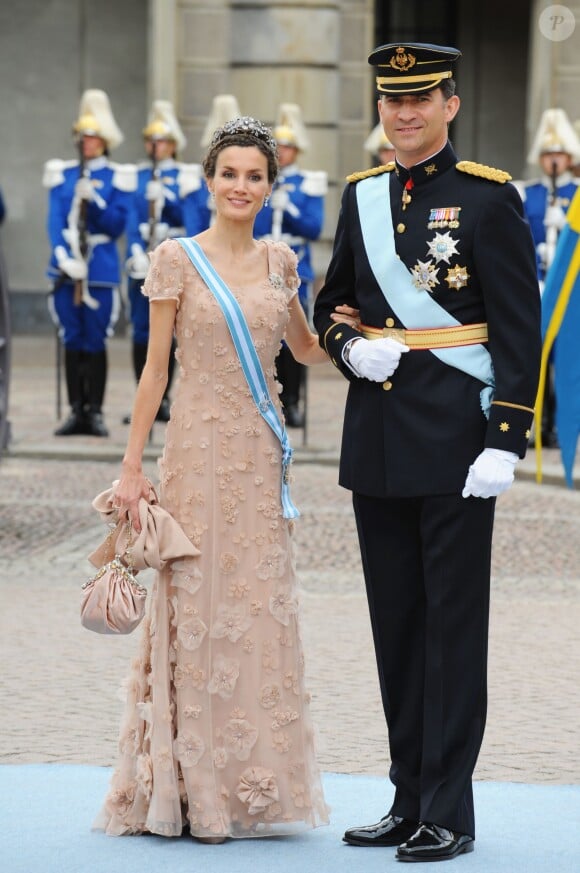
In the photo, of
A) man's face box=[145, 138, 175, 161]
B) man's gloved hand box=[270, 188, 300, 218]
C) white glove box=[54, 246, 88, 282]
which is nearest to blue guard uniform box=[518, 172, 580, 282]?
man's gloved hand box=[270, 188, 300, 218]

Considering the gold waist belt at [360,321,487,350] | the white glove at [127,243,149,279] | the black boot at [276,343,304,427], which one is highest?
the gold waist belt at [360,321,487,350]

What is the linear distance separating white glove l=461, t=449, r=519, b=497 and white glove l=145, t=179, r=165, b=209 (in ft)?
31.5

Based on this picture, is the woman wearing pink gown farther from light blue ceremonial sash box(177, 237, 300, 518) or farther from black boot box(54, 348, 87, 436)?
black boot box(54, 348, 87, 436)

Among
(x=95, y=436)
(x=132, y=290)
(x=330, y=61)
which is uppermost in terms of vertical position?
(x=330, y=61)

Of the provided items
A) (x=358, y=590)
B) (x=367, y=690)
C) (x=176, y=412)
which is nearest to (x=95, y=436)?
(x=358, y=590)

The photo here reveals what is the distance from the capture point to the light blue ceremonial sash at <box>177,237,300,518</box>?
4.71 m

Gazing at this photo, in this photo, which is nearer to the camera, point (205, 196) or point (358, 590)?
point (358, 590)

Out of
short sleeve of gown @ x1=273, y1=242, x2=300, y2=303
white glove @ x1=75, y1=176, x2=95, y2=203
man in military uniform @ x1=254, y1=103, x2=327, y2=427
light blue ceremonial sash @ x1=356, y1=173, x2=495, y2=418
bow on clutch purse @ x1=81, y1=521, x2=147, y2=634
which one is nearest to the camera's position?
light blue ceremonial sash @ x1=356, y1=173, x2=495, y2=418

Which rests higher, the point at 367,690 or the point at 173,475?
the point at 173,475

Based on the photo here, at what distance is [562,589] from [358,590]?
2.88 ft

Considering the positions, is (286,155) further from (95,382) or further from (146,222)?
(95,382)

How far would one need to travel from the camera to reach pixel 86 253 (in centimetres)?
1348

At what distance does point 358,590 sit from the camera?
825 cm

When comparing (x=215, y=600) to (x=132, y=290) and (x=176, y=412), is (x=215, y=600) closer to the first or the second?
(x=176, y=412)
